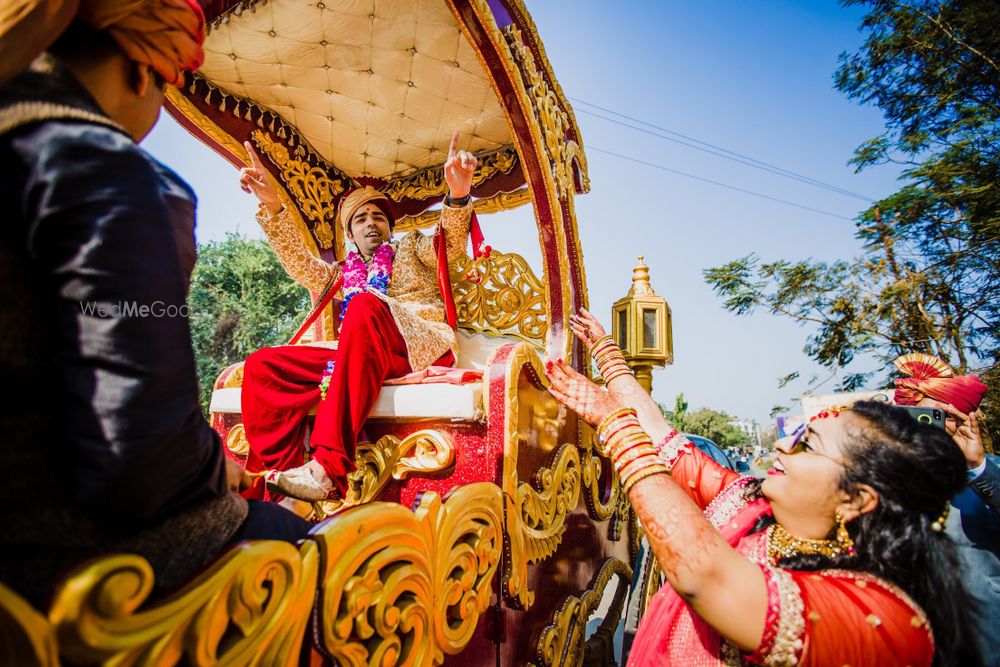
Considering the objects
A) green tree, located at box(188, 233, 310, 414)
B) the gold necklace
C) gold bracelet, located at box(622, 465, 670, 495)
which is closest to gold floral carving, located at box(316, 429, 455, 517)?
gold bracelet, located at box(622, 465, 670, 495)

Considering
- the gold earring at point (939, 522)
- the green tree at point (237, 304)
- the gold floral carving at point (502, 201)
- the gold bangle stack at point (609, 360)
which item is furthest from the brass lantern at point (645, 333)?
the green tree at point (237, 304)

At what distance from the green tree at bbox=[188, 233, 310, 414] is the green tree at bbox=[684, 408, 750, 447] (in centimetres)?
3013

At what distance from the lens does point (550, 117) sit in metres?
2.37

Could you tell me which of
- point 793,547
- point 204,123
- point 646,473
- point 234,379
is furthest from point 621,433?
point 204,123

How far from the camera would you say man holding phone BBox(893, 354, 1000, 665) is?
2.04 metres

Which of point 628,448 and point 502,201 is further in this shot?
point 502,201

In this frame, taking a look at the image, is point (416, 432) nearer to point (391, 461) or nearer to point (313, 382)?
point (391, 461)

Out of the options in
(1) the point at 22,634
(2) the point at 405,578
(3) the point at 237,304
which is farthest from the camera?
(3) the point at 237,304

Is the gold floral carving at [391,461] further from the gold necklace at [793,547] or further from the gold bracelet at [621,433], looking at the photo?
the gold necklace at [793,547]

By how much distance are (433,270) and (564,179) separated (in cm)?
89

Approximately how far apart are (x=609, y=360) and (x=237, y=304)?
16452 mm

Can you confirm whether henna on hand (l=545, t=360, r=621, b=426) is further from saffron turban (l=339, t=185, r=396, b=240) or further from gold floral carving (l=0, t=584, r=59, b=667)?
saffron turban (l=339, t=185, r=396, b=240)

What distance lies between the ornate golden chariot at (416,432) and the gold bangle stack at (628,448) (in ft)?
1.28

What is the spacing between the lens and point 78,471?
22.9 inches
